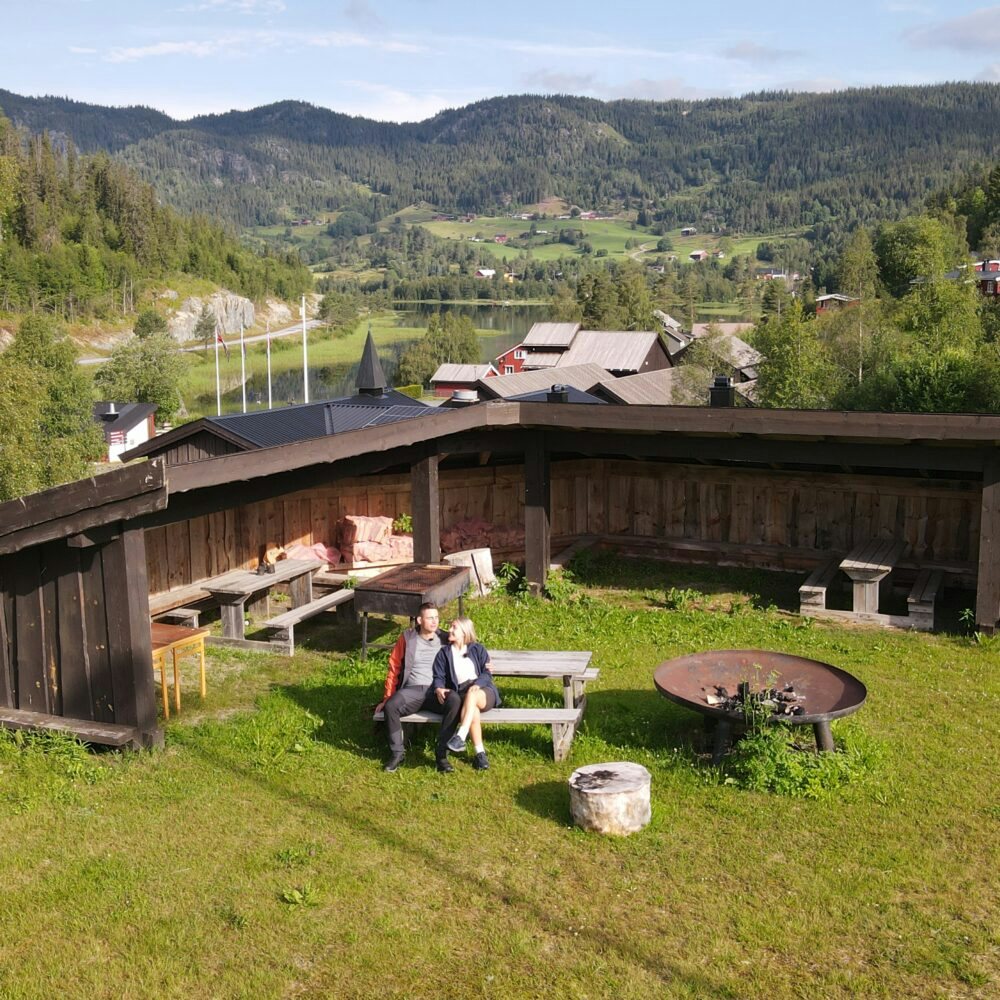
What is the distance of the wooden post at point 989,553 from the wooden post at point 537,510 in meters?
5.01

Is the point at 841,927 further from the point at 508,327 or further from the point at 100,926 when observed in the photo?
the point at 508,327

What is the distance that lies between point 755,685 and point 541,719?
5.05ft

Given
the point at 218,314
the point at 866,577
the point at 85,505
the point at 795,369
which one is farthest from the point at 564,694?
Result: the point at 218,314

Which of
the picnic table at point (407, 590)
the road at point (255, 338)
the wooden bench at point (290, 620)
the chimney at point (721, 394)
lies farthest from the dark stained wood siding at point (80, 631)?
the road at point (255, 338)

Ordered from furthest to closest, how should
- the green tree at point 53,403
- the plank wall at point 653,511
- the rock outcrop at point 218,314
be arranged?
1. the rock outcrop at point 218,314
2. the green tree at point 53,403
3. the plank wall at point 653,511

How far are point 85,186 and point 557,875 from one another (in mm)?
141994

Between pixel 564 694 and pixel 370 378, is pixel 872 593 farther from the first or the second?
pixel 370 378

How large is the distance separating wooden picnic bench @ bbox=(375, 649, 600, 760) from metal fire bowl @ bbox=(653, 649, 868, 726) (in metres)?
0.67

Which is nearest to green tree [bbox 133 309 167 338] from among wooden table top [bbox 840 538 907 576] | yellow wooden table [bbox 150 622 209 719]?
wooden table top [bbox 840 538 907 576]

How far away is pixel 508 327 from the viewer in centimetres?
18638

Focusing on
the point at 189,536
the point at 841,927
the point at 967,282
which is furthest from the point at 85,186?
the point at 841,927

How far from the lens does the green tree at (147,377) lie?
73125 mm

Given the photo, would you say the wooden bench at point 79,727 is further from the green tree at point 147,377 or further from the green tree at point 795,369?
the green tree at point 147,377

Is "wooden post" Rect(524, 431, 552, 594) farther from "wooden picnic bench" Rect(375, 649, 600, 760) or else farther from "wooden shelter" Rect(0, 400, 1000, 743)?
"wooden picnic bench" Rect(375, 649, 600, 760)
